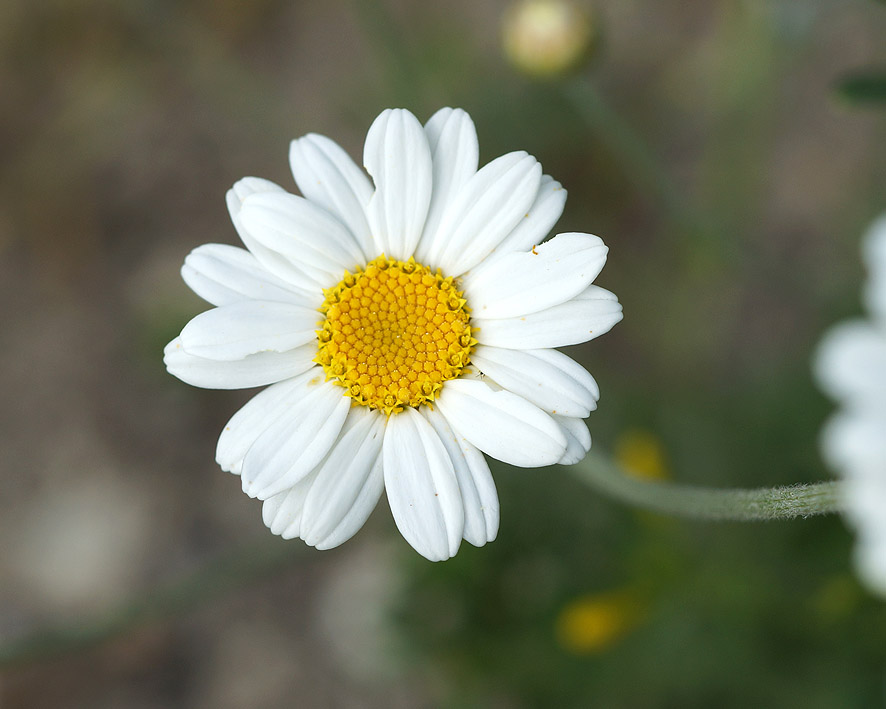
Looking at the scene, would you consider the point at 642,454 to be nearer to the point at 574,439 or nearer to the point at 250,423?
the point at 574,439

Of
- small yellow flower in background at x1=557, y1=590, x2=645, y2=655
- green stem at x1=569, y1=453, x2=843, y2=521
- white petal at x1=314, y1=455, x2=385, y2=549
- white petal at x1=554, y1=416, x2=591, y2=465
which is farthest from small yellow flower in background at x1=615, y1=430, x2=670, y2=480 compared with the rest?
white petal at x1=314, y1=455, x2=385, y2=549

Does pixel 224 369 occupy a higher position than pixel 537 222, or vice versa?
pixel 224 369

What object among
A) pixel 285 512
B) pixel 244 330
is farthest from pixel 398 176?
pixel 285 512

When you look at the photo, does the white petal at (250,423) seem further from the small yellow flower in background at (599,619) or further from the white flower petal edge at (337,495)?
Answer: the small yellow flower in background at (599,619)

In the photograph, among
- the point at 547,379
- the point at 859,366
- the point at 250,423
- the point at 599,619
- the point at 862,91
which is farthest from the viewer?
the point at 599,619

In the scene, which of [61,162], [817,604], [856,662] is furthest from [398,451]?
[61,162]

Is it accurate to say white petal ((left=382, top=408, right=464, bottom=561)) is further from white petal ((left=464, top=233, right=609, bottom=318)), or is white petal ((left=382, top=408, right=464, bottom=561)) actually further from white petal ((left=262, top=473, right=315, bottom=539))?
white petal ((left=464, top=233, right=609, bottom=318))
